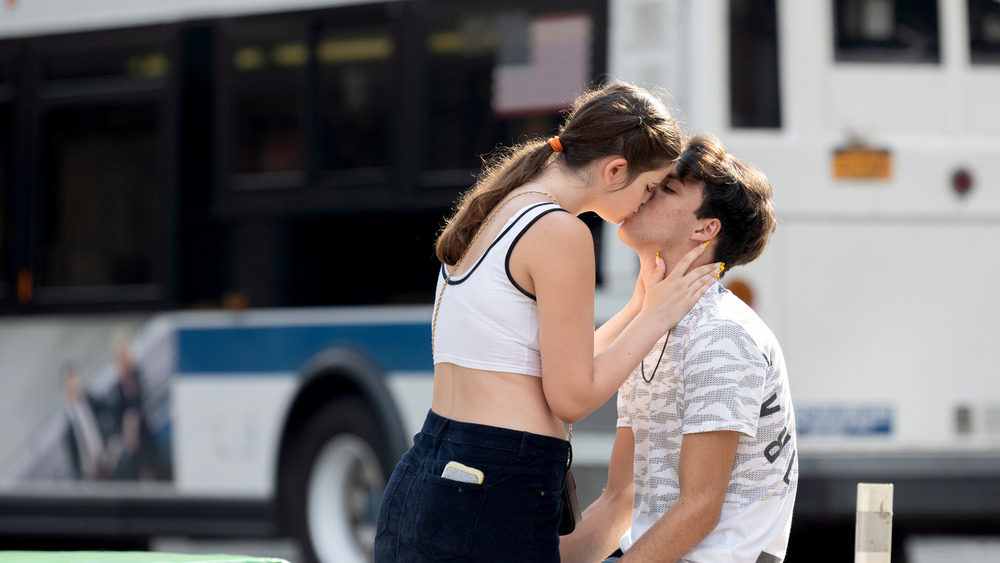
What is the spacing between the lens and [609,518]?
8.79 ft

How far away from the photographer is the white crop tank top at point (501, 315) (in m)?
2.34

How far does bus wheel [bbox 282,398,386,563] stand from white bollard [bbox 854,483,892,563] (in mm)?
3972

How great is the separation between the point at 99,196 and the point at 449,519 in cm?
496

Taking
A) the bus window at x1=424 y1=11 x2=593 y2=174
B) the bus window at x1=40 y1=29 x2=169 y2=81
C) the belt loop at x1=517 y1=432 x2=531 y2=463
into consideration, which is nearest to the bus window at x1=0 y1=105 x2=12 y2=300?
the bus window at x1=40 y1=29 x2=169 y2=81

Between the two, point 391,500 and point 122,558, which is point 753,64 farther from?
point 122,558

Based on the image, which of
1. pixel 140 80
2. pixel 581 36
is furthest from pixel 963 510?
pixel 140 80

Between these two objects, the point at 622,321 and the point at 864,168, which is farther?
the point at 864,168

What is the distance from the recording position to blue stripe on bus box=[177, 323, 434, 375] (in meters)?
5.84

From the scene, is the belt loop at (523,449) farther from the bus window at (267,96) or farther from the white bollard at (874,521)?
the bus window at (267,96)

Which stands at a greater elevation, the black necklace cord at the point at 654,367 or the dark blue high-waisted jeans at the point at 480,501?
the black necklace cord at the point at 654,367

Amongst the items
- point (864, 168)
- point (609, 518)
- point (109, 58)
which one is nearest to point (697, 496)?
point (609, 518)

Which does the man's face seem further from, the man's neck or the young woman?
the young woman

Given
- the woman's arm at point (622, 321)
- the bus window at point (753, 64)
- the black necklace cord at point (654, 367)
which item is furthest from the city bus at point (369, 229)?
the black necklace cord at point (654, 367)

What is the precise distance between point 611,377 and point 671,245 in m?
0.39
